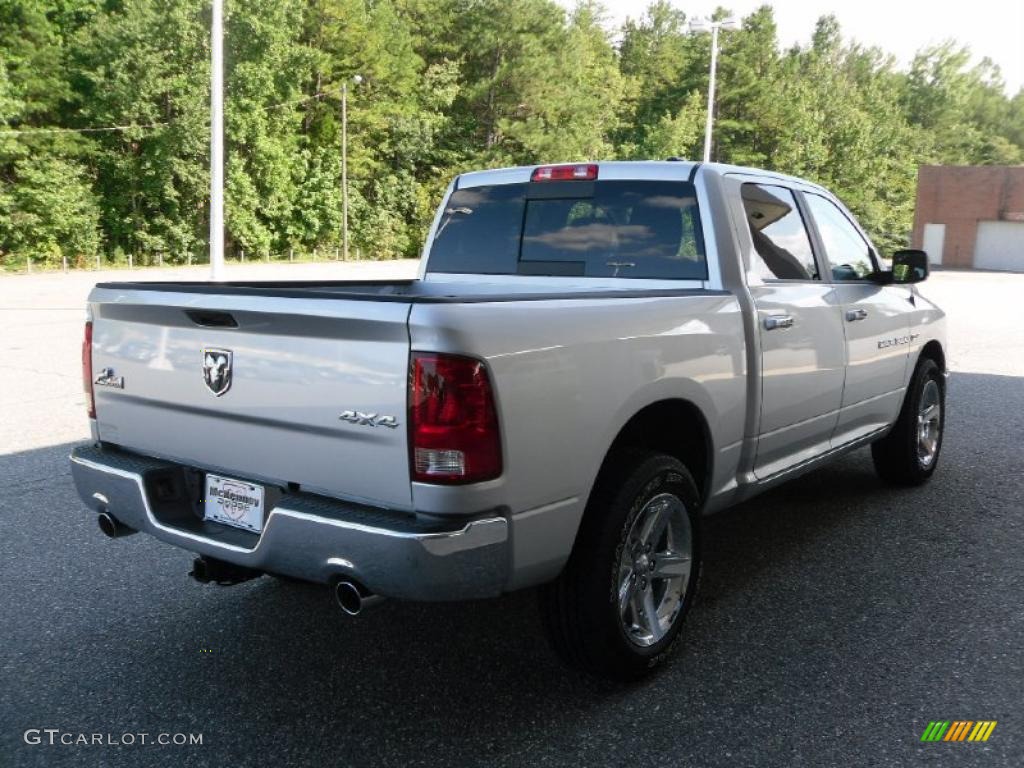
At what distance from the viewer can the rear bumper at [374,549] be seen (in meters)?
2.54

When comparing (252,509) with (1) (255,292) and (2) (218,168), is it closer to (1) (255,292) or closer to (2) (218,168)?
(1) (255,292)

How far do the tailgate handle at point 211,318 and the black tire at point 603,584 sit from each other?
1.32m

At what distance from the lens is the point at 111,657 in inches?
137

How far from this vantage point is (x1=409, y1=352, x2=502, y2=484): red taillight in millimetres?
2510

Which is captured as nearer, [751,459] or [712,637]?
[712,637]

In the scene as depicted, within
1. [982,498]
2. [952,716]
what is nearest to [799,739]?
[952,716]

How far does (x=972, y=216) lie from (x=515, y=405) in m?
58.9

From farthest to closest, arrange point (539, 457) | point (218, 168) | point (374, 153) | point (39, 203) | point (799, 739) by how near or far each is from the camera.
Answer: point (374, 153), point (39, 203), point (218, 168), point (799, 739), point (539, 457)

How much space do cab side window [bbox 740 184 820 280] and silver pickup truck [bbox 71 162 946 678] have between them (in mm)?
18

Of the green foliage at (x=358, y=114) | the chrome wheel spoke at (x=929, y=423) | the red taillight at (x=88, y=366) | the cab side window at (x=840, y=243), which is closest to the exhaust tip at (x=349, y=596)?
the red taillight at (x=88, y=366)

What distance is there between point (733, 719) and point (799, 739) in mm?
221

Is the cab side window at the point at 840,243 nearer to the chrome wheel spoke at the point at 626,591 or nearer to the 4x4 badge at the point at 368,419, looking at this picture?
the chrome wheel spoke at the point at 626,591

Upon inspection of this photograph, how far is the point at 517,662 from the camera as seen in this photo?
351 centimetres

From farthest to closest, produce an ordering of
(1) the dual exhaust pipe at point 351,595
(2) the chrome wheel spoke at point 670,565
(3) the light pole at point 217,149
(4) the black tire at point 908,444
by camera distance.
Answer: (3) the light pole at point 217,149 < (4) the black tire at point 908,444 < (2) the chrome wheel spoke at point 670,565 < (1) the dual exhaust pipe at point 351,595
